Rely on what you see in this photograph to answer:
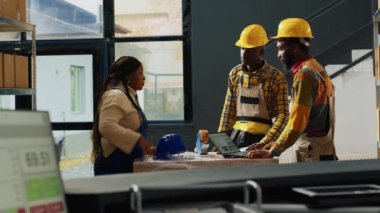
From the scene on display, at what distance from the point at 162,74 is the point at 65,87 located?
111 cm

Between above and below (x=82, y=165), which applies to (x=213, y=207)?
above

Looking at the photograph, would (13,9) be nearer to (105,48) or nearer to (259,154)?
(105,48)

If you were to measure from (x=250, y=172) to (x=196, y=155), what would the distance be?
282 centimetres

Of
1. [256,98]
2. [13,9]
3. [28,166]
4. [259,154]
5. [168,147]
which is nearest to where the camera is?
[28,166]

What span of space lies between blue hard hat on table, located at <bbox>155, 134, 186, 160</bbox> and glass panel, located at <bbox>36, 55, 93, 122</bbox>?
9.80 ft

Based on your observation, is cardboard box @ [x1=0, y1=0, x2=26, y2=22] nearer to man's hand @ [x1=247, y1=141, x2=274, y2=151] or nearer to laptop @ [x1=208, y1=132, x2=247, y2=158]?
laptop @ [x1=208, y1=132, x2=247, y2=158]

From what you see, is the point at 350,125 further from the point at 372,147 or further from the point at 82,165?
the point at 82,165

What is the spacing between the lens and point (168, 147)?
11.8 feet

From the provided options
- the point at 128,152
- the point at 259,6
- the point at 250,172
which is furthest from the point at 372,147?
the point at 250,172

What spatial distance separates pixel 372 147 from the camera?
5.59 metres

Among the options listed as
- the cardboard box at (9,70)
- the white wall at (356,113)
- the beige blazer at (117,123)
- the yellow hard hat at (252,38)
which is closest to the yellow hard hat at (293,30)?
the yellow hard hat at (252,38)

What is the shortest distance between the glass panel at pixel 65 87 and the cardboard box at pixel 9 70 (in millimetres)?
1754

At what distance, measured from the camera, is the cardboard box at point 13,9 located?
473 cm

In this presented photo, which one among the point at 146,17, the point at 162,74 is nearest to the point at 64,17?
the point at 146,17
